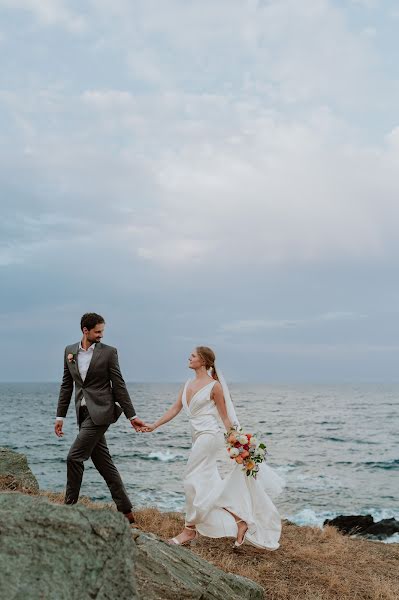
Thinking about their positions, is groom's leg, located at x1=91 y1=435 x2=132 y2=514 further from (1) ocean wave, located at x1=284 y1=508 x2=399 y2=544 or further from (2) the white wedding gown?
(1) ocean wave, located at x1=284 y1=508 x2=399 y2=544

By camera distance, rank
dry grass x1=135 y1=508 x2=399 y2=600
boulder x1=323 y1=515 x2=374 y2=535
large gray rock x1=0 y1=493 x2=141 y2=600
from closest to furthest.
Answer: large gray rock x1=0 y1=493 x2=141 y2=600, dry grass x1=135 y1=508 x2=399 y2=600, boulder x1=323 y1=515 x2=374 y2=535

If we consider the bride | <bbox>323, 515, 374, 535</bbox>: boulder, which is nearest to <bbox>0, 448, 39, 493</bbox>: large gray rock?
the bride

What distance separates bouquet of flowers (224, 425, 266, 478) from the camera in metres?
8.43

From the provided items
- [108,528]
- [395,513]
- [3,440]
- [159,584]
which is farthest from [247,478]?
[3,440]

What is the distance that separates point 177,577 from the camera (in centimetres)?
512

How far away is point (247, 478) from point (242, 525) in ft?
2.13

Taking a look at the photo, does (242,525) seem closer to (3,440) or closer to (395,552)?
(395,552)

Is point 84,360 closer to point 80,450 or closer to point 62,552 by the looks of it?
point 80,450

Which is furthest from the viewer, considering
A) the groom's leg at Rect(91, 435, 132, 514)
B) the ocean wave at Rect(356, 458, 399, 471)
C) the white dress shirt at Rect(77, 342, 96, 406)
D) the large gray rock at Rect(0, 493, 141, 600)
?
the ocean wave at Rect(356, 458, 399, 471)

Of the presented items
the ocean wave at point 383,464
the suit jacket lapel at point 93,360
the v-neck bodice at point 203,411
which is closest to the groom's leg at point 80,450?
the suit jacket lapel at point 93,360

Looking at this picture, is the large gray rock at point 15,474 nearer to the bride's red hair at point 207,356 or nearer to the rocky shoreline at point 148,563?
the rocky shoreline at point 148,563

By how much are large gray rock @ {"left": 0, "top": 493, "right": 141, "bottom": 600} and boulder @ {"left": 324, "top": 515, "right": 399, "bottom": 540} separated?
15250 mm

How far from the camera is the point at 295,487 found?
88.0ft

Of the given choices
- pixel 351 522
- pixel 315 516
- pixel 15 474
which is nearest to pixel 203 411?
pixel 15 474
